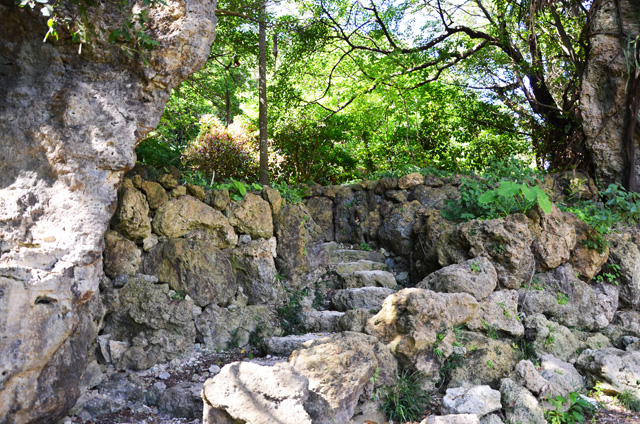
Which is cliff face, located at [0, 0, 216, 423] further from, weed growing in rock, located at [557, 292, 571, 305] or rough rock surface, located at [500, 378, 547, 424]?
weed growing in rock, located at [557, 292, 571, 305]

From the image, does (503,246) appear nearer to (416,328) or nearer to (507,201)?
(507,201)

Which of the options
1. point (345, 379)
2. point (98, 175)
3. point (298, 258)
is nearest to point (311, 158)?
point (298, 258)

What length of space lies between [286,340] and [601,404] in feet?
10.0

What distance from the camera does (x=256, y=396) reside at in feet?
10.0

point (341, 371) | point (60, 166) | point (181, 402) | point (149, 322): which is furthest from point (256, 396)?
point (60, 166)

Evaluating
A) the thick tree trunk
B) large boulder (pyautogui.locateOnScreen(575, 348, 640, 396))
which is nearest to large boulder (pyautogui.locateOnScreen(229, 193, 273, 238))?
large boulder (pyautogui.locateOnScreen(575, 348, 640, 396))

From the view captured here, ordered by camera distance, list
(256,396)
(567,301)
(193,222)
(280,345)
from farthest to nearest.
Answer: (567,301), (193,222), (280,345), (256,396)

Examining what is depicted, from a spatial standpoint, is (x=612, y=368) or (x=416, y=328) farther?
(x=612, y=368)

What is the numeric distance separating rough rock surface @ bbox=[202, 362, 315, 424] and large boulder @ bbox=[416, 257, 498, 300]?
2.37m

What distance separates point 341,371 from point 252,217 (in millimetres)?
2540

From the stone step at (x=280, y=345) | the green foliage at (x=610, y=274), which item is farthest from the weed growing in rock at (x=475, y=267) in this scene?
the green foliage at (x=610, y=274)

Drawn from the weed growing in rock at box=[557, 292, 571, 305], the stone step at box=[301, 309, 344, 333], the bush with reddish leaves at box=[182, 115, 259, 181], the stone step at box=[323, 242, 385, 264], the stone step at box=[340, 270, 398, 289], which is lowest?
the stone step at box=[301, 309, 344, 333]

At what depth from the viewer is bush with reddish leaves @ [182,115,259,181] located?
24.7 feet

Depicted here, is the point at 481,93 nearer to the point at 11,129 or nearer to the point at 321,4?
the point at 321,4
